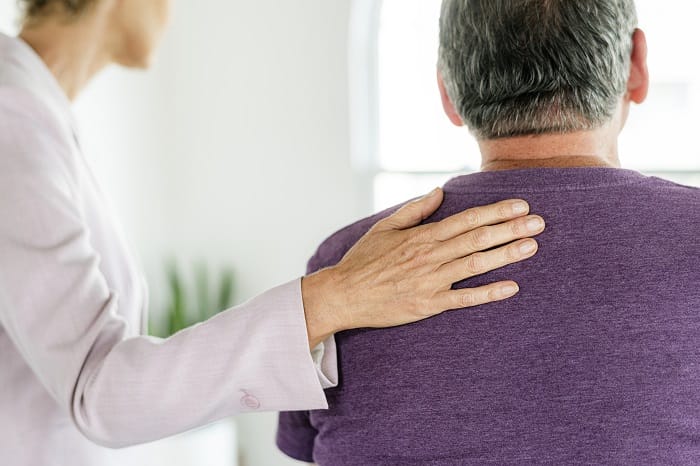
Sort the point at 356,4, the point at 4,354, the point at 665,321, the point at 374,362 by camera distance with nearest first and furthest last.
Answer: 1. the point at 665,321
2. the point at 374,362
3. the point at 4,354
4. the point at 356,4

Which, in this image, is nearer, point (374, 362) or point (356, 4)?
point (374, 362)

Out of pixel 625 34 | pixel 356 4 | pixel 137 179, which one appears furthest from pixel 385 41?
pixel 625 34

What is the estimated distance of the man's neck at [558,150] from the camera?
3.96 feet

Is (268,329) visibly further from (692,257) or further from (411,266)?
(692,257)

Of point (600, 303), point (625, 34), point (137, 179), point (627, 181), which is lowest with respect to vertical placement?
point (137, 179)

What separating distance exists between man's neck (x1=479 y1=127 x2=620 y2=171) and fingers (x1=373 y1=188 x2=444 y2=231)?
12 centimetres

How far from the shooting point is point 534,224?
111cm

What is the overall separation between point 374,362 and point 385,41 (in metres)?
3.29

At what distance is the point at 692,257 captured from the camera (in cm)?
108

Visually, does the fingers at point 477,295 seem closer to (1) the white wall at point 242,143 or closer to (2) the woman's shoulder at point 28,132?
(2) the woman's shoulder at point 28,132

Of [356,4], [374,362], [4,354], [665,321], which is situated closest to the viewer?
[665,321]

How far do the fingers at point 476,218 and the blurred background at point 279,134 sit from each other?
309 cm

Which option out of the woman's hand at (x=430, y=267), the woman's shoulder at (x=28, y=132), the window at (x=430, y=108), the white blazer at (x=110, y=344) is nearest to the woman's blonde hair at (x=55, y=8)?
the woman's shoulder at (x=28, y=132)

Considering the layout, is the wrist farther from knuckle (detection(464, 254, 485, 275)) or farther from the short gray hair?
the short gray hair
